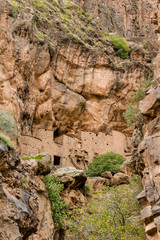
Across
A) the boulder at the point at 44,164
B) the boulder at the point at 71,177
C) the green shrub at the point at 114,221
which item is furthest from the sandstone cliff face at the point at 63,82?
the green shrub at the point at 114,221

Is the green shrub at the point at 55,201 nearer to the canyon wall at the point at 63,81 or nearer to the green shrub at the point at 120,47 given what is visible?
the canyon wall at the point at 63,81

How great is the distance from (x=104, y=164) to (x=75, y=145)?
13.4 feet

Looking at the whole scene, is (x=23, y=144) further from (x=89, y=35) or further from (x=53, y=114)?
(x=89, y=35)

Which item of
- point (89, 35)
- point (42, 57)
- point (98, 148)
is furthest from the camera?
point (89, 35)

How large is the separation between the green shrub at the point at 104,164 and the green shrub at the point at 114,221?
44.5ft

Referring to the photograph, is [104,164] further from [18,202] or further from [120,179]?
[18,202]

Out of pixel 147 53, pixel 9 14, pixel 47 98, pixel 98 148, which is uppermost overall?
pixel 9 14

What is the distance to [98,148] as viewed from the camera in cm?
3909

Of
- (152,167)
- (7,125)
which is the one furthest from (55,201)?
(152,167)

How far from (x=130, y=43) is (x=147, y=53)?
10.5 ft

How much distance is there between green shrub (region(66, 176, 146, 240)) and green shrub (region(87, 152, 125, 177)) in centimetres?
1356

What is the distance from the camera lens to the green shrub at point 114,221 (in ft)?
57.0

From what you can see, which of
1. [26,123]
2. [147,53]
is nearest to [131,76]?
[147,53]

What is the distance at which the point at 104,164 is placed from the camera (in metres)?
34.9
